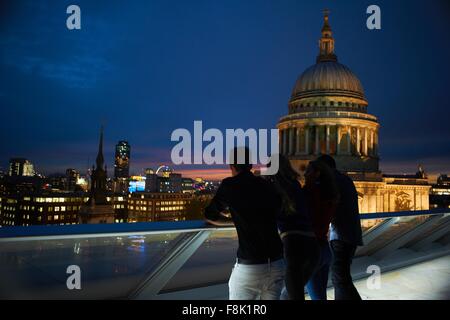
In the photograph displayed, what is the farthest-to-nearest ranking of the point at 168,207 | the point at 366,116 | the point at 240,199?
1. the point at 168,207
2. the point at 366,116
3. the point at 240,199

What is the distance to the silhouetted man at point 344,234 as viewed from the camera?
3.94 metres

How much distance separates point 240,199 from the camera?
9.93 feet

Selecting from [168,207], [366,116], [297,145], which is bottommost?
[168,207]

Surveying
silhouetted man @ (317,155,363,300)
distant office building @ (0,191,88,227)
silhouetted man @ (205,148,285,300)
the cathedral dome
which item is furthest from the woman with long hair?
distant office building @ (0,191,88,227)

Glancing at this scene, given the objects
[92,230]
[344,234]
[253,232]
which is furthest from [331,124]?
[92,230]

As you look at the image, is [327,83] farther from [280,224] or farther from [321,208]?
[280,224]

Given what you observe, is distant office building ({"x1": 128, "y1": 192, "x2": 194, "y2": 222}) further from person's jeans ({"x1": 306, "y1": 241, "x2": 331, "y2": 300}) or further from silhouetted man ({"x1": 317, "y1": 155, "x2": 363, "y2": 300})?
person's jeans ({"x1": 306, "y1": 241, "x2": 331, "y2": 300})

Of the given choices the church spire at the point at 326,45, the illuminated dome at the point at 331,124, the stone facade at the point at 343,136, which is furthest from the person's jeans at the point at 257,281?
the church spire at the point at 326,45

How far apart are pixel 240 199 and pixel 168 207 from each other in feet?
443

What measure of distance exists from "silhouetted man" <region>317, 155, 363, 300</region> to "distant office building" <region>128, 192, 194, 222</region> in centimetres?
12457

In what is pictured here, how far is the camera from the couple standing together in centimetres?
305

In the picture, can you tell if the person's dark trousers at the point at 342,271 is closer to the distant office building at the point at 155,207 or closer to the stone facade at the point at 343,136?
the stone facade at the point at 343,136
